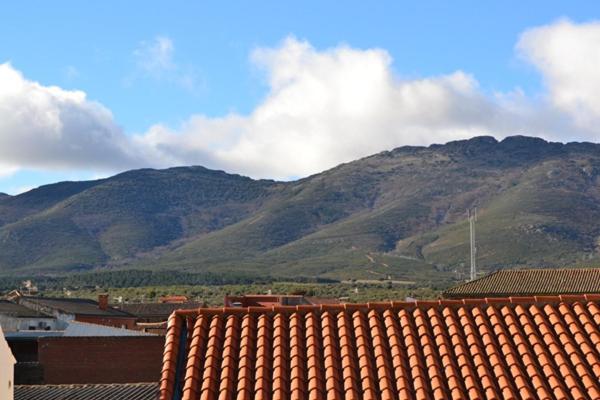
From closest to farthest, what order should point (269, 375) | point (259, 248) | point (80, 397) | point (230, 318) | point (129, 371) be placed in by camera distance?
point (269, 375), point (230, 318), point (80, 397), point (129, 371), point (259, 248)

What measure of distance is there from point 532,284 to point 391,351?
186ft

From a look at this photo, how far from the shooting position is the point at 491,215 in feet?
542

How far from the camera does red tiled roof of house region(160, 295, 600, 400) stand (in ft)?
38.6

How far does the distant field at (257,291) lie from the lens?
10369 centimetres

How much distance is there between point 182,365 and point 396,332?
2.47m

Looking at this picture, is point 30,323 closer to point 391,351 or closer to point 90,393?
point 90,393

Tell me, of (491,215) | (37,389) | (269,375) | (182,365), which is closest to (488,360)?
(269,375)

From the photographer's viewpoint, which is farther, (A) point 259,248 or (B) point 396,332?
(A) point 259,248

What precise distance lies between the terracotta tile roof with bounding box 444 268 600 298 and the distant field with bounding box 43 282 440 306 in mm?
28803

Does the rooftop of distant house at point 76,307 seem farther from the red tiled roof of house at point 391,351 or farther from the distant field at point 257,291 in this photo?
the red tiled roof of house at point 391,351

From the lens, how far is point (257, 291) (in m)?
109

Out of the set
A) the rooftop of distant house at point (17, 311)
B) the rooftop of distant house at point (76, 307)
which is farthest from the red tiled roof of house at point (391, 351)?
the rooftop of distant house at point (76, 307)

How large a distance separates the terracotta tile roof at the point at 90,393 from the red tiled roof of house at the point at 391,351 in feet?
31.8

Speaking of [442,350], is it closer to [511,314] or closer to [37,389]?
[511,314]
